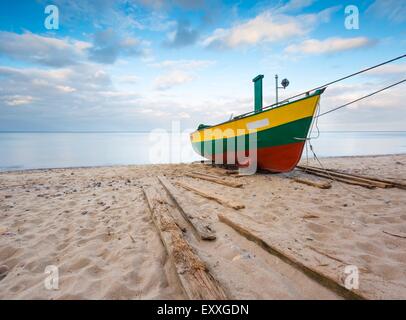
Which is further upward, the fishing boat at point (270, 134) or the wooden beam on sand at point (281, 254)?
the fishing boat at point (270, 134)

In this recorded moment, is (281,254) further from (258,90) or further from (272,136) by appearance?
(258,90)

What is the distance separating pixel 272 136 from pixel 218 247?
5123 millimetres

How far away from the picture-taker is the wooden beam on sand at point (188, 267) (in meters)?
1.93

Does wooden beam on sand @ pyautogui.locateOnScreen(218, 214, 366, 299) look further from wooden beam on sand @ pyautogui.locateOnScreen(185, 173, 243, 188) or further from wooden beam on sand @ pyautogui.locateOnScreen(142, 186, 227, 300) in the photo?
wooden beam on sand @ pyautogui.locateOnScreen(185, 173, 243, 188)

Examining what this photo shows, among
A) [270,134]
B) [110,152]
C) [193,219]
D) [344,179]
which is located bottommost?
[193,219]

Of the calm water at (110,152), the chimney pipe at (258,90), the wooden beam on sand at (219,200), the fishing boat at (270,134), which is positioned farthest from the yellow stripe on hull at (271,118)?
the calm water at (110,152)

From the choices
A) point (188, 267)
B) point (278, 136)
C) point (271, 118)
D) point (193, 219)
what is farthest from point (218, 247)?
point (271, 118)

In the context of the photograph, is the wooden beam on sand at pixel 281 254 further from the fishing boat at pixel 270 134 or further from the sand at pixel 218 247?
the fishing boat at pixel 270 134

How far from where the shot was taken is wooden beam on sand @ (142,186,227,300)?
193cm

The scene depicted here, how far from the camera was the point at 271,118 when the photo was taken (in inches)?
280

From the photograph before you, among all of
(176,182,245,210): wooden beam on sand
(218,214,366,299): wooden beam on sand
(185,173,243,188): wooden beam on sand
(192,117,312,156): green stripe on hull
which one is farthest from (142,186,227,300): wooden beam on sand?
(192,117,312,156): green stripe on hull

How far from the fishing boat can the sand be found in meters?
2.09
